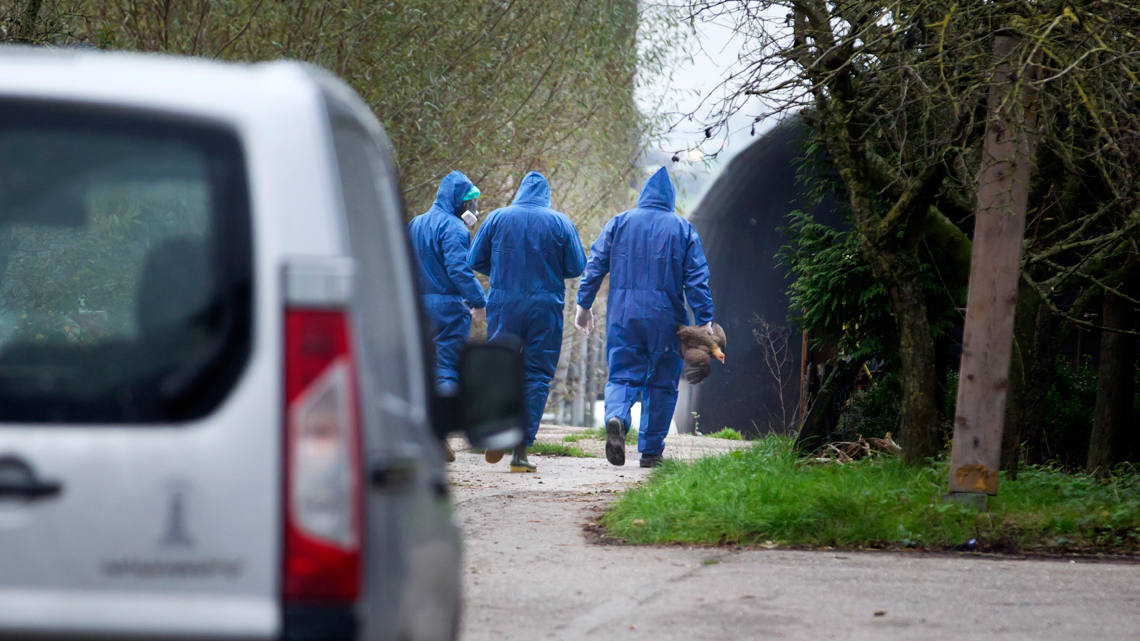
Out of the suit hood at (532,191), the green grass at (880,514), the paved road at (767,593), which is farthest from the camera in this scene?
the suit hood at (532,191)

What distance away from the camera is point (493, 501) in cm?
776

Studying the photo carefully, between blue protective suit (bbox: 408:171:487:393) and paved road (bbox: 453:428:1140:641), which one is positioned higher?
blue protective suit (bbox: 408:171:487:393)

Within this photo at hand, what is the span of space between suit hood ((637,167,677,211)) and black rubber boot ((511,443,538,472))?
2.17m

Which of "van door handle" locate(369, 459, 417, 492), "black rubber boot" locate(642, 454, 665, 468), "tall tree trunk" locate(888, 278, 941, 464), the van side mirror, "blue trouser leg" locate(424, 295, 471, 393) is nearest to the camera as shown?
"van door handle" locate(369, 459, 417, 492)

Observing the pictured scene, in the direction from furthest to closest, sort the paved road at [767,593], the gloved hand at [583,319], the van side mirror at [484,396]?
the gloved hand at [583,319] < the paved road at [767,593] < the van side mirror at [484,396]

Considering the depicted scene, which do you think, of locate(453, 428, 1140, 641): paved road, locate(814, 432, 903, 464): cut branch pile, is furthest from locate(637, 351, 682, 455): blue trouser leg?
locate(453, 428, 1140, 641): paved road

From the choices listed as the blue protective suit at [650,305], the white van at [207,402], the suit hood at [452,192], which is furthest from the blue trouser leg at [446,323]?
the white van at [207,402]

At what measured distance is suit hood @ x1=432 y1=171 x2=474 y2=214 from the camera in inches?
405

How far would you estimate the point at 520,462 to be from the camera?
9.68m

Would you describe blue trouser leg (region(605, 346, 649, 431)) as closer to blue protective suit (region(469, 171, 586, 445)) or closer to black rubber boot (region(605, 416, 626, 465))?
black rubber boot (region(605, 416, 626, 465))

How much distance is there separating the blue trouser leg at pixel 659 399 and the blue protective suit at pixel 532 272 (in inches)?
31.7

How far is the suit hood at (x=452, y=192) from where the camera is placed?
10281 mm

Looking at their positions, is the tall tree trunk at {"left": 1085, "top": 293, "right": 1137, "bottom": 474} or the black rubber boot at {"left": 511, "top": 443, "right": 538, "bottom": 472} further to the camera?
the black rubber boot at {"left": 511, "top": 443, "right": 538, "bottom": 472}

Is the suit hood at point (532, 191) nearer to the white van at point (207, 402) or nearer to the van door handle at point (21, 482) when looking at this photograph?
the white van at point (207, 402)
